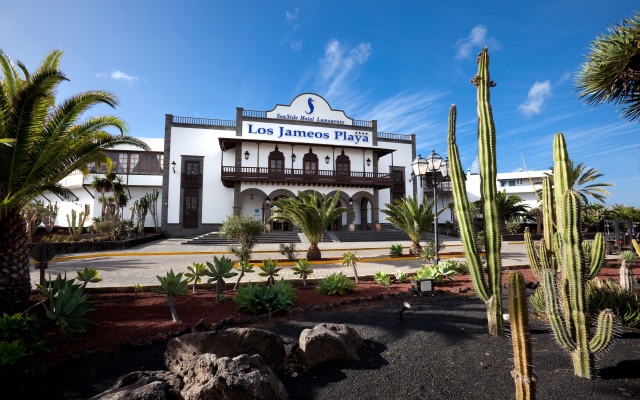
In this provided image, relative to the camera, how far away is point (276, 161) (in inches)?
972

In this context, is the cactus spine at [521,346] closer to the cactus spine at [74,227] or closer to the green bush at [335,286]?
the green bush at [335,286]

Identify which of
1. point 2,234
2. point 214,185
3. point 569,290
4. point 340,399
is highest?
point 214,185

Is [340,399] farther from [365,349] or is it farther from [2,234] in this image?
[2,234]

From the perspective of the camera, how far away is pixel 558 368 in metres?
2.84

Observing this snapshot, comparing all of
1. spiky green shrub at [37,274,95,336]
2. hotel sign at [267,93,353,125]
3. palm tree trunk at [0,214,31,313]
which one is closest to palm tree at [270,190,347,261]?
palm tree trunk at [0,214,31,313]

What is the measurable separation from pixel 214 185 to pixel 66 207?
14.1 m

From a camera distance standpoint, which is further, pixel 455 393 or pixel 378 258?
pixel 378 258

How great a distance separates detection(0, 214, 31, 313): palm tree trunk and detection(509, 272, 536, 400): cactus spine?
651 cm

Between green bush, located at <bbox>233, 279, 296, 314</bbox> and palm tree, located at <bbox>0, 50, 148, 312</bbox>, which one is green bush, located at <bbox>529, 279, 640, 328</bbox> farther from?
palm tree, located at <bbox>0, 50, 148, 312</bbox>

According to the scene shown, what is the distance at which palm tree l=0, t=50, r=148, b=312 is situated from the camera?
15.0 feet

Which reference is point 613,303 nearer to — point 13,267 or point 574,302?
point 574,302

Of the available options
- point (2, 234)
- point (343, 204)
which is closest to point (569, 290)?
point (2, 234)

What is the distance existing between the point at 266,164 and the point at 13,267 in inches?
790

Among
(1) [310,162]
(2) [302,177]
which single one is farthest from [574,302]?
(1) [310,162]
